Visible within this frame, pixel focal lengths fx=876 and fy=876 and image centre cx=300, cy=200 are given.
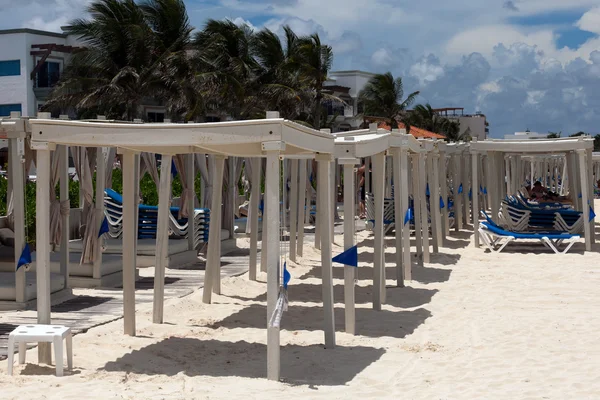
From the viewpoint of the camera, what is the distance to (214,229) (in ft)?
33.9

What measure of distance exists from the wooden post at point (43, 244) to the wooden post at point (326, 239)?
237 cm

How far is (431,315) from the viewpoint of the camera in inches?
384

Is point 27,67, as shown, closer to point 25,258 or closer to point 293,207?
point 293,207

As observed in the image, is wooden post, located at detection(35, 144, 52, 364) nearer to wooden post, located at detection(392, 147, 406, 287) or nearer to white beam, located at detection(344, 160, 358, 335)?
white beam, located at detection(344, 160, 358, 335)

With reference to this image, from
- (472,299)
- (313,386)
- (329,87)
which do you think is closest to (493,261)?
(472,299)

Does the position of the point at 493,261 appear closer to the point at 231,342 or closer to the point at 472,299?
the point at 472,299

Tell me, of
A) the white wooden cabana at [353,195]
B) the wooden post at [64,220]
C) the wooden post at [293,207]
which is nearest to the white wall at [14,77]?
the wooden post at [293,207]

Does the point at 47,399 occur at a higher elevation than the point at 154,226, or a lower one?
lower

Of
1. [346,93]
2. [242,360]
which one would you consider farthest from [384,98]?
[242,360]

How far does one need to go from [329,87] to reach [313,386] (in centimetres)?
5236

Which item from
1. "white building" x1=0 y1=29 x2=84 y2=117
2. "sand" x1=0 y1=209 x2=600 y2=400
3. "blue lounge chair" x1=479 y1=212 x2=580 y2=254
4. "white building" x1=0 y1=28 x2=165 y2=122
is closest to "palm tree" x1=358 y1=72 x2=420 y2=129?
"white building" x1=0 y1=28 x2=165 y2=122

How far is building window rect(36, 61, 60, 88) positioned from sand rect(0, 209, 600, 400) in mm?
36261

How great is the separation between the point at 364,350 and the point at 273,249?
1.83 meters

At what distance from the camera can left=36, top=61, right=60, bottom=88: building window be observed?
150 ft
